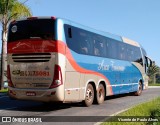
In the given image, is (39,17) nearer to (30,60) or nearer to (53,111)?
(30,60)

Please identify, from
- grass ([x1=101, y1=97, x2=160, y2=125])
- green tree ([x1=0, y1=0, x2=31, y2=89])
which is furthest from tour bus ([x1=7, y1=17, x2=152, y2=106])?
green tree ([x1=0, y1=0, x2=31, y2=89])

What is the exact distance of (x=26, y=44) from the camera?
46.0 ft

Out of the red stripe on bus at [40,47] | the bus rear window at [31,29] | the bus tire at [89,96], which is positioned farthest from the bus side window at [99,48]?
the bus rear window at [31,29]

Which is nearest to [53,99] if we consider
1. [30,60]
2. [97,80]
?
[30,60]

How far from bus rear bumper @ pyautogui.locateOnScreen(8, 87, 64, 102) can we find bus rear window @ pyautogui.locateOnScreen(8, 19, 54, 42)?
6.31 ft

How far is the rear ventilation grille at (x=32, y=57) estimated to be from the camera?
13659 mm

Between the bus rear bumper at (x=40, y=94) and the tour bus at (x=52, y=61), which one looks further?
the tour bus at (x=52, y=61)

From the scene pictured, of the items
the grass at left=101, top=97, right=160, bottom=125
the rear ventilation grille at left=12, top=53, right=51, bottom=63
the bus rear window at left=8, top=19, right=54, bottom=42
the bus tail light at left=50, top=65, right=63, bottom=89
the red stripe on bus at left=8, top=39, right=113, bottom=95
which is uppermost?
the bus rear window at left=8, top=19, right=54, bottom=42

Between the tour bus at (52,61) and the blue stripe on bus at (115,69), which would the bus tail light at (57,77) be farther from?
the blue stripe on bus at (115,69)

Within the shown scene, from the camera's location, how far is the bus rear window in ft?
45.2

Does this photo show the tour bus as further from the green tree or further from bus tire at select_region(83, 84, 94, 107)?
the green tree

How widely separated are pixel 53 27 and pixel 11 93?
9.83 ft

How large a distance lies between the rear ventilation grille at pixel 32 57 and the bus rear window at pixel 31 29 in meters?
0.63

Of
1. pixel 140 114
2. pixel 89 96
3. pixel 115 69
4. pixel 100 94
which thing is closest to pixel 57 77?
pixel 89 96
